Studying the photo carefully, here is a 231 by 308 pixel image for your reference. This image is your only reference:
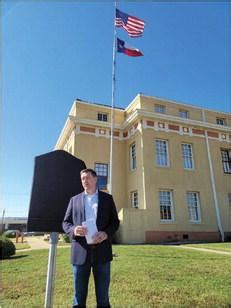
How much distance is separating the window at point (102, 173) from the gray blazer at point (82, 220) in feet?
49.8

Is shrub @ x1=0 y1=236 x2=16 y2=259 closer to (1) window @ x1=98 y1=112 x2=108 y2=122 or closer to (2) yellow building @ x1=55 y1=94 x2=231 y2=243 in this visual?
(2) yellow building @ x1=55 y1=94 x2=231 y2=243

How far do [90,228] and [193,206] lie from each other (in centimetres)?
1649

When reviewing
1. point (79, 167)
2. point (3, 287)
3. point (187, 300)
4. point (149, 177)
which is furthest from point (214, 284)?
point (149, 177)

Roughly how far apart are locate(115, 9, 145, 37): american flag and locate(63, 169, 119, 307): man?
42.8 ft

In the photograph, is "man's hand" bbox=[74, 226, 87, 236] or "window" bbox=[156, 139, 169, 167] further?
"window" bbox=[156, 139, 169, 167]

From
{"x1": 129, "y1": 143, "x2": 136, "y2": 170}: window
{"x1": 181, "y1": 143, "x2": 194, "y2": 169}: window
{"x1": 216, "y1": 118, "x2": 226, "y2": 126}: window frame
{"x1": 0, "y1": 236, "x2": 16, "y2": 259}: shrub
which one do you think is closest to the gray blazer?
{"x1": 0, "y1": 236, "x2": 16, "y2": 259}: shrub

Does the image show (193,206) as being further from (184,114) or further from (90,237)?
(90,237)

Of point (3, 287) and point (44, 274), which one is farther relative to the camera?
point (44, 274)

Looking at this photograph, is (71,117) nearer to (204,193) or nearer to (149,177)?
(149,177)

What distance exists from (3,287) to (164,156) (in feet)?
48.1

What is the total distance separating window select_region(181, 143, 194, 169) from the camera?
743 inches

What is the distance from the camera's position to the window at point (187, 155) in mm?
18878

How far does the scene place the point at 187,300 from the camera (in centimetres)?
400

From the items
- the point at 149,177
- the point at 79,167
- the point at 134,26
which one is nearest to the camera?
the point at 79,167
